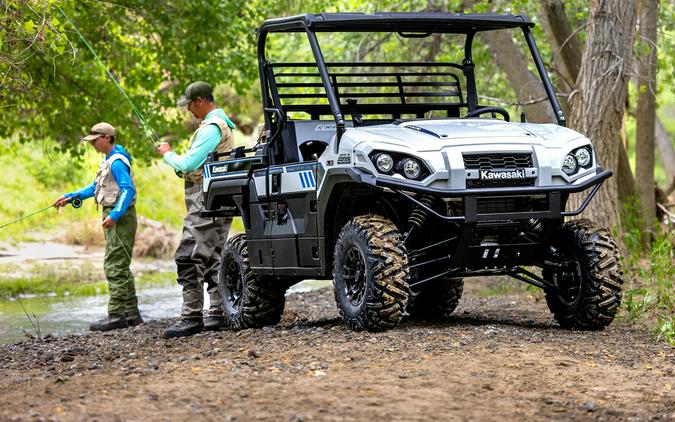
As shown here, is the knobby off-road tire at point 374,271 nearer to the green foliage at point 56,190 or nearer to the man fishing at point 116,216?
the man fishing at point 116,216

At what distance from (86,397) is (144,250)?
1587 cm

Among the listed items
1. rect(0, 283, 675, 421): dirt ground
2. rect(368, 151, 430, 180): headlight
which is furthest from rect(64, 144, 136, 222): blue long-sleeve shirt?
rect(368, 151, 430, 180): headlight

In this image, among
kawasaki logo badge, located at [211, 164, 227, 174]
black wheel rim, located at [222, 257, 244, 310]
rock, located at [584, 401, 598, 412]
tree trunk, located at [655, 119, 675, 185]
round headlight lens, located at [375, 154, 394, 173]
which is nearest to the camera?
rock, located at [584, 401, 598, 412]

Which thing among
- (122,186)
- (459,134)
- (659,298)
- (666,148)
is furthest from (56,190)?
(459,134)

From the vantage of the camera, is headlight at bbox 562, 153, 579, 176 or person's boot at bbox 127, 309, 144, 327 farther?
person's boot at bbox 127, 309, 144, 327

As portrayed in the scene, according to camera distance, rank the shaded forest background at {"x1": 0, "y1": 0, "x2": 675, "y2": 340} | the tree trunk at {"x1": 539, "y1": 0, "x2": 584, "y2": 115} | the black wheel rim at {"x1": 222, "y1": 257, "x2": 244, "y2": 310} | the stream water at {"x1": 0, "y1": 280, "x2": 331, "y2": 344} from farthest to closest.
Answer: the tree trunk at {"x1": 539, "y1": 0, "x2": 584, "y2": 115}, the shaded forest background at {"x1": 0, "y1": 0, "x2": 675, "y2": 340}, the stream water at {"x1": 0, "y1": 280, "x2": 331, "y2": 344}, the black wheel rim at {"x1": 222, "y1": 257, "x2": 244, "y2": 310}

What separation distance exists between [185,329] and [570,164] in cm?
367

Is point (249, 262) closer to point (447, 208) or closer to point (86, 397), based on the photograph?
point (447, 208)

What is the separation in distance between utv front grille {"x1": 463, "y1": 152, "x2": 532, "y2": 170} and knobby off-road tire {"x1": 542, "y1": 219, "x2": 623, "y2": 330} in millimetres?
928

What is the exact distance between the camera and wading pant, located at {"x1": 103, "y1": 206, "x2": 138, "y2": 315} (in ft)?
39.3

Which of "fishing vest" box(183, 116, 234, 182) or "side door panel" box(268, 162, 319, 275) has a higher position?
"fishing vest" box(183, 116, 234, 182)

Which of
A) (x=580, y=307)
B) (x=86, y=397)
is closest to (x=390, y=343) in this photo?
(x=580, y=307)

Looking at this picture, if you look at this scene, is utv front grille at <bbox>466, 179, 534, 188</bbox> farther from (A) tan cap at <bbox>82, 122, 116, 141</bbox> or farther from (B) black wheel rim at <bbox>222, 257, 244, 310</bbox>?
(A) tan cap at <bbox>82, 122, 116, 141</bbox>

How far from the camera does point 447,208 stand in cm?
855
